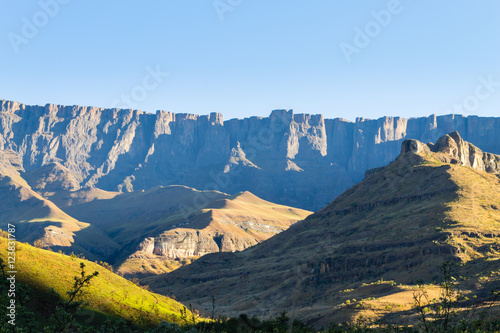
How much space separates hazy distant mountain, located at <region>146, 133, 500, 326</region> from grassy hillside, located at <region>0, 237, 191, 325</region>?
73.9 ft

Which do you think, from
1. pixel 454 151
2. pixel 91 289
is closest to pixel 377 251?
pixel 91 289

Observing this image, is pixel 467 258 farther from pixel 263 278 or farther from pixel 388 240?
pixel 263 278

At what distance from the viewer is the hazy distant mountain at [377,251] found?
100125 millimetres

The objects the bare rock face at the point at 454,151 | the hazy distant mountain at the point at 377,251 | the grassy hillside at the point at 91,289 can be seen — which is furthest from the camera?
the bare rock face at the point at 454,151

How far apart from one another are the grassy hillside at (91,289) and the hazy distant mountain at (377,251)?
73.9ft

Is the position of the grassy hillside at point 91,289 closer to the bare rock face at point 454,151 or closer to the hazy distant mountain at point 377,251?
the hazy distant mountain at point 377,251

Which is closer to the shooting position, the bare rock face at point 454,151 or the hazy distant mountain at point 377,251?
the hazy distant mountain at point 377,251

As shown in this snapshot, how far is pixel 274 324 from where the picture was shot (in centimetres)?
5972

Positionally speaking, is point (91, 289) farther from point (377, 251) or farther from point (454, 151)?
point (454, 151)

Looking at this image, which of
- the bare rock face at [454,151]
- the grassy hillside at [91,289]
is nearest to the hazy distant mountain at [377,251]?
the bare rock face at [454,151]

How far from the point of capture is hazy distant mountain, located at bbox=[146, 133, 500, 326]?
328 ft

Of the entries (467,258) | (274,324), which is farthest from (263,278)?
(274,324)

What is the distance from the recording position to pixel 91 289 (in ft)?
237

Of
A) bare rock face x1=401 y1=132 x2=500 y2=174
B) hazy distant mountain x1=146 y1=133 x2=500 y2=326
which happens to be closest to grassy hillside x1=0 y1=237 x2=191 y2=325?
hazy distant mountain x1=146 y1=133 x2=500 y2=326
